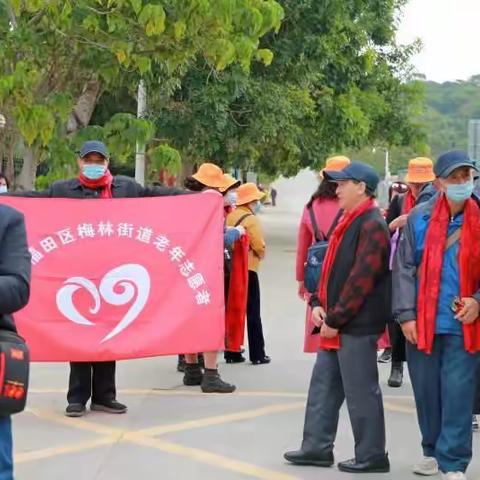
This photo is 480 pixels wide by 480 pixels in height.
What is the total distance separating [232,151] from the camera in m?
21.6

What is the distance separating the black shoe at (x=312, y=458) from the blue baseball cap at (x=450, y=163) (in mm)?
1670

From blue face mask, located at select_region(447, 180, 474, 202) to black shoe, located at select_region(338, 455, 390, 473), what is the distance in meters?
1.47

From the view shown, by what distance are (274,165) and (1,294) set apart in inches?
986

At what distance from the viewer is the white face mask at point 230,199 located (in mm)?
8148

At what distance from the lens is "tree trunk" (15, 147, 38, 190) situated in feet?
30.1

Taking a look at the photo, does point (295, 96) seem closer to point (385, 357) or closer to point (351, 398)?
point (385, 357)

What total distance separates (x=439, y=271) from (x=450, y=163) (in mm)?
545

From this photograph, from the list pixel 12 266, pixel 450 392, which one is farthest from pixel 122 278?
pixel 12 266

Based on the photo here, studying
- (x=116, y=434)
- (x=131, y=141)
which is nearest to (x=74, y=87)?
(x=131, y=141)

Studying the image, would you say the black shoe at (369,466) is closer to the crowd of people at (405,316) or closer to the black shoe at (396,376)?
the crowd of people at (405,316)

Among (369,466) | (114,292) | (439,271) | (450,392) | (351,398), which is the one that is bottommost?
(369,466)

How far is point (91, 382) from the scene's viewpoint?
22.6 feet

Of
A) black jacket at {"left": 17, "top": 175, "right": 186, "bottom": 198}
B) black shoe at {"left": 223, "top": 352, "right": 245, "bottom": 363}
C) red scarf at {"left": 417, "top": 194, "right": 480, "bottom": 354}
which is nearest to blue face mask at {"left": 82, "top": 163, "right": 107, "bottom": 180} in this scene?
black jacket at {"left": 17, "top": 175, "right": 186, "bottom": 198}

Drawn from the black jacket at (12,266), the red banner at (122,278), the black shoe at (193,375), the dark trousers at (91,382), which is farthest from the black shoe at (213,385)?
the black jacket at (12,266)
